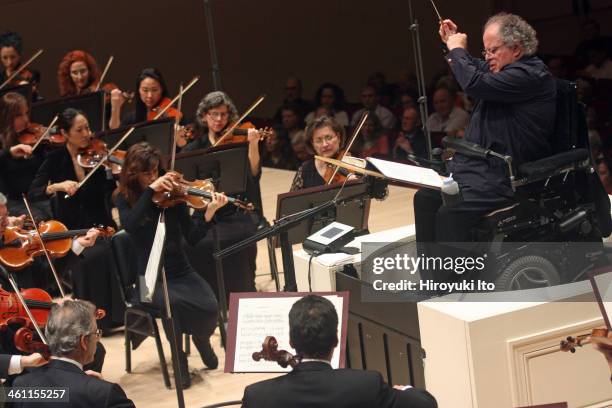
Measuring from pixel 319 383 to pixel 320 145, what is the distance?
8.46ft

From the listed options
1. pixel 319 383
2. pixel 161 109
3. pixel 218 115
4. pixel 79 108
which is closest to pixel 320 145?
pixel 218 115

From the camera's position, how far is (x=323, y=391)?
2744 millimetres

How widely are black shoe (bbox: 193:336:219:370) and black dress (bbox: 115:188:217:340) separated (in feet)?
0.25

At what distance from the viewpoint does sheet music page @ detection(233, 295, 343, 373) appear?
3330mm

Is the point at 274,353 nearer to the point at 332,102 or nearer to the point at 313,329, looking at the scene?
the point at 313,329

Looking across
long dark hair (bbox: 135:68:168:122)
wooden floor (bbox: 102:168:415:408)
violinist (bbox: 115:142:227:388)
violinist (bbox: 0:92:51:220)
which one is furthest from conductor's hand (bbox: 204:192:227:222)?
long dark hair (bbox: 135:68:168:122)

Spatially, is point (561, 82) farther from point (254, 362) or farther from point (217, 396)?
point (217, 396)

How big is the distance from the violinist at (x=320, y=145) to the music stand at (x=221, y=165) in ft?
1.34

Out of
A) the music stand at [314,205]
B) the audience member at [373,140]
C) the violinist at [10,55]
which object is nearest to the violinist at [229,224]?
the music stand at [314,205]

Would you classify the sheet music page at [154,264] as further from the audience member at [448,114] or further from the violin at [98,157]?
the audience member at [448,114]

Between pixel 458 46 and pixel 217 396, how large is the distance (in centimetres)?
185

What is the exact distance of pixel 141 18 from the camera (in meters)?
10.2

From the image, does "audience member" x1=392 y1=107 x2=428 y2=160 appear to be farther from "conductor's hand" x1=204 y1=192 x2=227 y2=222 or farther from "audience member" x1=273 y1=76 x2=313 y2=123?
"conductor's hand" x1=204 y1=192 x2=227 y2=222

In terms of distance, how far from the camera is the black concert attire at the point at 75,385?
2.95 metres
